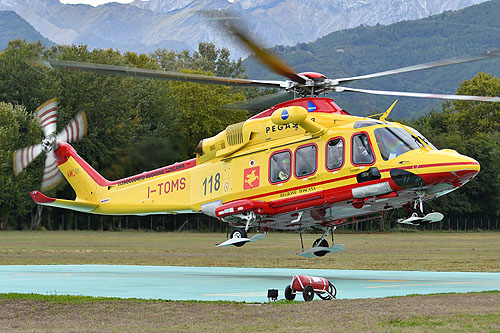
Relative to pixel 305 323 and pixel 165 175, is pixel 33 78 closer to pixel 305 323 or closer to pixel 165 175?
pixel 165 175

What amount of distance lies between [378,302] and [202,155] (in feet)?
31.5

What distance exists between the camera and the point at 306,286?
16469 millimetres

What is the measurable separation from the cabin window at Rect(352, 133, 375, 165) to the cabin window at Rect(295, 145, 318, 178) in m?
1.22

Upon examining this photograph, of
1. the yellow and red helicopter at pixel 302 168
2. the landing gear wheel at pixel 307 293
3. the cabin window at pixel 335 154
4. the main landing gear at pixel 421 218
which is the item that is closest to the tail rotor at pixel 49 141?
the yellow and red helicopter at pixel 302 168

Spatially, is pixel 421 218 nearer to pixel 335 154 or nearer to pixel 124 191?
pixel 335 154

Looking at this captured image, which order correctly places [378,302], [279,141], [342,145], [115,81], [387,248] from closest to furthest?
1. [378,302]
2. [342,145]
3. [279,141]
4. [387,248]
5. [115,81]

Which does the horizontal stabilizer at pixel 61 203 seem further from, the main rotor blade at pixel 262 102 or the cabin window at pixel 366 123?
the cabin window at pixel 366 123

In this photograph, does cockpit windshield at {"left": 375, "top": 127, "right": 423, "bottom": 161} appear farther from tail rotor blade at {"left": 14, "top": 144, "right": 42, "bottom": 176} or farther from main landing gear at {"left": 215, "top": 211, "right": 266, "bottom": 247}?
tail rotor blade at {"left": 14, "top": 144, "right": 42, "bottom": 176}

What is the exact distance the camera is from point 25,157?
2653 cm

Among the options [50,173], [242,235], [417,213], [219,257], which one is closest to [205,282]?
[242,235]

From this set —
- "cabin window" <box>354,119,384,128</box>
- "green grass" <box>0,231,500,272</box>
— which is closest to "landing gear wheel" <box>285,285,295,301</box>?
"cabin window" <box>354,119,384,128</box>

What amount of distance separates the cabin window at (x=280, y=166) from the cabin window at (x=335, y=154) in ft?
4.27

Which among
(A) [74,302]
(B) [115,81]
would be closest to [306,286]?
(A) [74,302]

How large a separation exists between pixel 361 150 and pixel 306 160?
174cm
